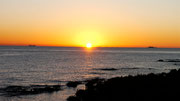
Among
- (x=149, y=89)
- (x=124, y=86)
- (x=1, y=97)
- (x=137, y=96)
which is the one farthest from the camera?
(x=1, y=97)

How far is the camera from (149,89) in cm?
2420

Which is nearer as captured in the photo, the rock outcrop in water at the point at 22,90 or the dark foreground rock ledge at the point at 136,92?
the dark foreground rock ledge at the point at 136,92

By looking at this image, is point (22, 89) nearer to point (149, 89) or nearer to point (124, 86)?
point (124, 86)

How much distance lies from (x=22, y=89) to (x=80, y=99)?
11.7m

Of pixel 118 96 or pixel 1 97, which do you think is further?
pixel 1 97

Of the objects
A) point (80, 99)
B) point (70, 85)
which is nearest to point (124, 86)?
point (80, 99)

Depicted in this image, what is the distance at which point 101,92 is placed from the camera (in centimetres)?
2552

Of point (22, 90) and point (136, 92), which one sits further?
point (22, 90)

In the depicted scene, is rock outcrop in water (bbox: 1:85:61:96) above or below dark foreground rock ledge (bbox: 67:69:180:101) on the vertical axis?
below

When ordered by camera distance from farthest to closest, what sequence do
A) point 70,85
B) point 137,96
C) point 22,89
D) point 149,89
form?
point 70,85
point 22,89
point 149,89
point 137,96

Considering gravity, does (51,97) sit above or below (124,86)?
below

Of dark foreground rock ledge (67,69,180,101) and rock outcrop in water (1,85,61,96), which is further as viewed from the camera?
rock outcrop in water (1,85,61,96)

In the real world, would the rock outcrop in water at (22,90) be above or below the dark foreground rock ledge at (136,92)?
below

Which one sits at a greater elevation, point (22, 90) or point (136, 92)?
point (136, 92)
